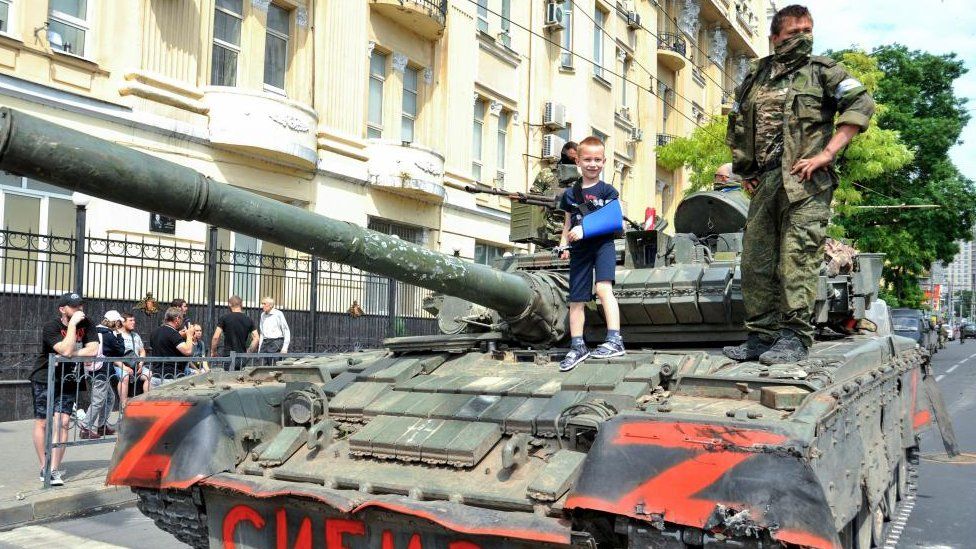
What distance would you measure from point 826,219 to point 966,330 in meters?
67.8

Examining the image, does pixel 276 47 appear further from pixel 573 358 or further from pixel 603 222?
pixel 573 358

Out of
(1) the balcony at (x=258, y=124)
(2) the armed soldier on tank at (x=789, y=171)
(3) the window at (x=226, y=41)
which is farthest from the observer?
(3) the window at (x=226, y=41)

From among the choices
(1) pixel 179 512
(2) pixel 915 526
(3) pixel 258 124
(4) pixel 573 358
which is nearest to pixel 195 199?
(1) pixel 179 512

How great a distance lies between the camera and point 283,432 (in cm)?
496

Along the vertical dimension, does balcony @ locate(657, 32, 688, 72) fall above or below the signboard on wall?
above

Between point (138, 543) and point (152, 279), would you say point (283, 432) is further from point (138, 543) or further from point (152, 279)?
point (152, 279)

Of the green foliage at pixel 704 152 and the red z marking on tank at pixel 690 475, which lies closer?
the red z marking on tank at pixel 690 475

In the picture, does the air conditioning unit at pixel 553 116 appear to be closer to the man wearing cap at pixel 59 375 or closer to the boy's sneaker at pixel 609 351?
the man wearing cap at pixel 59 375

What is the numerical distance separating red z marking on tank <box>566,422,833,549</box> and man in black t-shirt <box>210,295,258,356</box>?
9.46m

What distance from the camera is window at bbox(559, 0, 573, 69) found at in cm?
2403

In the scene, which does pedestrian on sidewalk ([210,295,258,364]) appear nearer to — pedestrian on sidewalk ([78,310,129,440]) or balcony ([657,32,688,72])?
pedestrian on sidewalk ([78,310,129,440])

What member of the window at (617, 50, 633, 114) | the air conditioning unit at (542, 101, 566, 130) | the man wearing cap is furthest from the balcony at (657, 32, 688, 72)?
the man wearing cap

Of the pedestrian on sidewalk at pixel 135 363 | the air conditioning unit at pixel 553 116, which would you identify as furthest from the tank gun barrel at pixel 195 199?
the air conditioning unit at pixel 553 116

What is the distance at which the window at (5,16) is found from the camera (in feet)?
39.4
